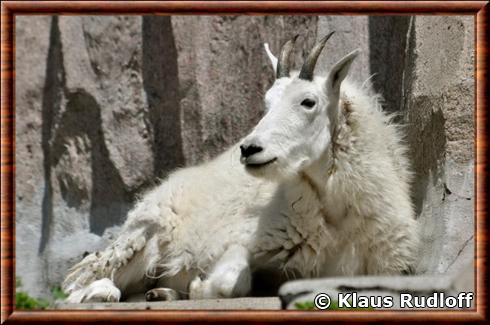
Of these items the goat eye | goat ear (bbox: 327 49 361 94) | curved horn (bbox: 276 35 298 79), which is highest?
curved horn (bbox: 276 35 298 79)

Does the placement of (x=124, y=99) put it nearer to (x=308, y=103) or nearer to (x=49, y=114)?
(x=49, y=114)

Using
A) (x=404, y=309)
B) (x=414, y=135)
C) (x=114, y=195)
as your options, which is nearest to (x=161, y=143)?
Result: (x=114, y=195)

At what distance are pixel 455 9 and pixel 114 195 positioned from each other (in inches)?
177

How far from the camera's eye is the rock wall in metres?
9.20

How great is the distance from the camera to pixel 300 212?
7.00 meters

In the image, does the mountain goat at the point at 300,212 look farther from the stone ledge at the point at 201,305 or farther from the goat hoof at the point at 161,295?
the stone ledge at the point at 201,305

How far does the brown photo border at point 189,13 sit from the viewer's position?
17.3 feet

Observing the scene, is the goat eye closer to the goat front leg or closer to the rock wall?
the goat front leg

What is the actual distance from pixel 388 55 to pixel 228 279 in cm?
322

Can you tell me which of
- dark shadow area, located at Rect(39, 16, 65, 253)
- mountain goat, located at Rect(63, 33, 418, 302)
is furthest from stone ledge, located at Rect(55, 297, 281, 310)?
dark shadow area, located at Rect(39, 16, 65, 253)

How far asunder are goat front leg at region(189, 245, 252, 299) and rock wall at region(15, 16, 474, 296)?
2327mm

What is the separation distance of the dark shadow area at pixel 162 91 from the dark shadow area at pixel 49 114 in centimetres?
95
